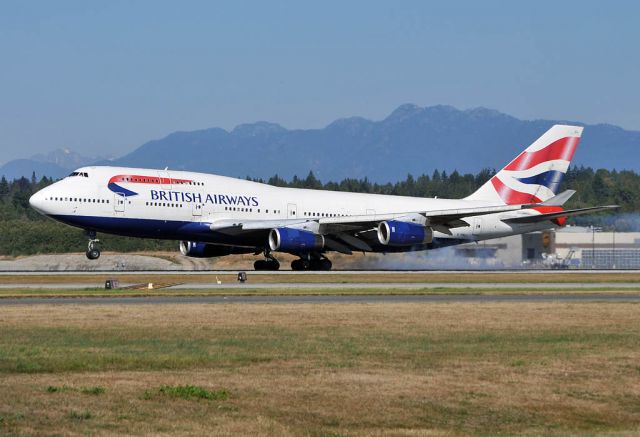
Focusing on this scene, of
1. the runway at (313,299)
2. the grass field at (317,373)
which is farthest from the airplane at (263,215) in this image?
the grass field at (317,373)

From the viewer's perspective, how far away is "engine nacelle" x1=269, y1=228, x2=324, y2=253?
5891 cm

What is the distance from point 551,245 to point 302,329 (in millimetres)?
55871

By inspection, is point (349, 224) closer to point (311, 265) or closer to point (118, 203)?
point (311, 265)

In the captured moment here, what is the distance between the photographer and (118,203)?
5756 centimetres

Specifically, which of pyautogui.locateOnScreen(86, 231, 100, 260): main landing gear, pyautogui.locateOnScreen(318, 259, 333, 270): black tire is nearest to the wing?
pyautogui.locateOnScreen(318, 259, 333, 270): black tire

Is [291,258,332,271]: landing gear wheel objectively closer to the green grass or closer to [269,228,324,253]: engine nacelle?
[269,228,324,253]: engine nacelle

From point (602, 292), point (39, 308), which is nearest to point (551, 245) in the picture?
point (602, 292)

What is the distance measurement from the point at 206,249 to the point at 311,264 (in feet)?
20.5

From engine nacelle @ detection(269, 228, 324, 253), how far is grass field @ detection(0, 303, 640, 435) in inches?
1046

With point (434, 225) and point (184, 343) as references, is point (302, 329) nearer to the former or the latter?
point (184, 343)

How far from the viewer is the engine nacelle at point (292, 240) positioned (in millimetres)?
58906

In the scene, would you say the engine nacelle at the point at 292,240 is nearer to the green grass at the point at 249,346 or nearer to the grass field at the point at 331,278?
the grass field at the point at 331,278

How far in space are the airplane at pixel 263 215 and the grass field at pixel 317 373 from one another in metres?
26.2

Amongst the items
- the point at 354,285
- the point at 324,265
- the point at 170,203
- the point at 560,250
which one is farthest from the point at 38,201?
the point at 560,250
